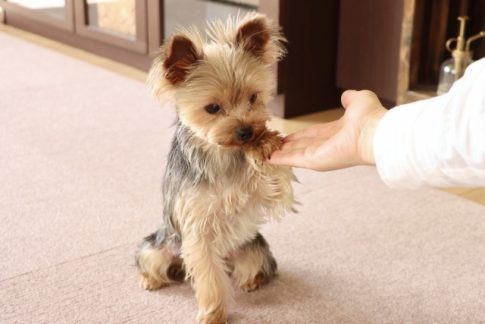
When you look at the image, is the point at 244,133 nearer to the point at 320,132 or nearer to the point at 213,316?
the point at 320,132

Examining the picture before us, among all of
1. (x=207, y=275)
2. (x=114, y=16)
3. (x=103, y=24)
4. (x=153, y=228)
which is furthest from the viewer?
(x=103, y=24)

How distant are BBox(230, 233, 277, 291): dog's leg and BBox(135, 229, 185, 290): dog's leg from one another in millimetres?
144

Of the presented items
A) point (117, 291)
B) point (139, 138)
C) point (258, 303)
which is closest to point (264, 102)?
point (258, 303)

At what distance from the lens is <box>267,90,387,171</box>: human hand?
4.04 ft

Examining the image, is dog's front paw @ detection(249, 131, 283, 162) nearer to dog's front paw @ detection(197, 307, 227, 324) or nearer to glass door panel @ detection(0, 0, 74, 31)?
dog's front paw @ detection(197, 307, 227, 324)

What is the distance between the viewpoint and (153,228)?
6.64ft

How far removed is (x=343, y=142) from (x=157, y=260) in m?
0.63

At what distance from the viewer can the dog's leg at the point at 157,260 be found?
1.68 m

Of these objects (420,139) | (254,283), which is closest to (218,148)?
(254,283)

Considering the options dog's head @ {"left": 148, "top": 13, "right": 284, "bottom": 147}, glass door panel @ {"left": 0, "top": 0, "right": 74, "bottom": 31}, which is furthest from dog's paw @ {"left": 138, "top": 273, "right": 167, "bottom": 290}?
glass door panel @ {"left": 0, "top": 0, "right": 74, "bottom": 31}

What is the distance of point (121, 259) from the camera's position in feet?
6.08

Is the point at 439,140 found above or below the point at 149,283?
above

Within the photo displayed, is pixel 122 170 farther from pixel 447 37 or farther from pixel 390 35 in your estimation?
pixel 447 37

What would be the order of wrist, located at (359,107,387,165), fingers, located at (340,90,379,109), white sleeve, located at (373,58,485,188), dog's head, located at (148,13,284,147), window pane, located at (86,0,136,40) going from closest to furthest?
white sleeve, located at (373,58,485,188)
wrist, located at (359,107,387,165)
fingers, located at (340,90,379,109)
dog's head, located at (148,13,284,147)
window pane, located at (86,0,136,40)
